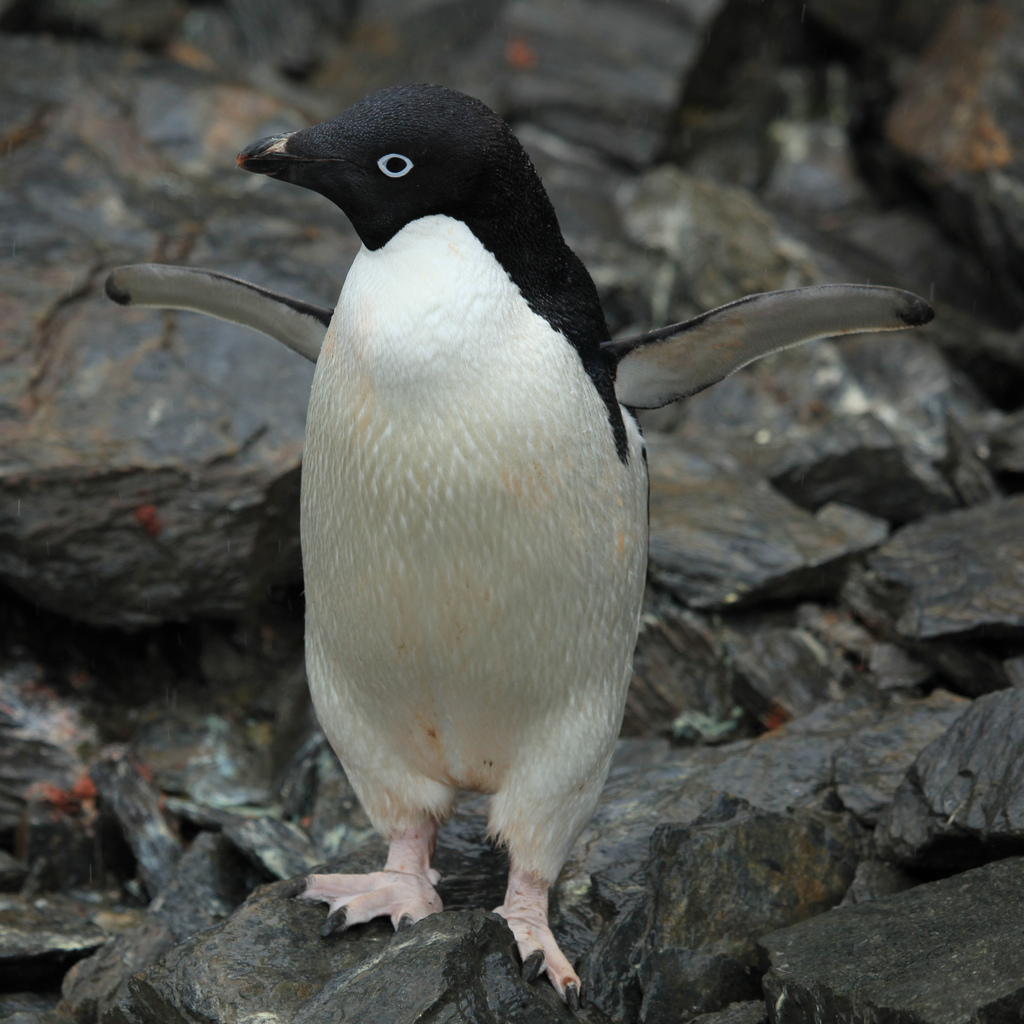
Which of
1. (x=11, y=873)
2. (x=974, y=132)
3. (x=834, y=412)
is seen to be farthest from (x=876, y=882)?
(x=974, y=132)

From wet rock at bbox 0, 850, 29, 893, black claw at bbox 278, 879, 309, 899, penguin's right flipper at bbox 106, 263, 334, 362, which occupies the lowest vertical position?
wet rock at bbox 0, 850, 29, 893

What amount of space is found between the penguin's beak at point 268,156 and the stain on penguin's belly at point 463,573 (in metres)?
0.55

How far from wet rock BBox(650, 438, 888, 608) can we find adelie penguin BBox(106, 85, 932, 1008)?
1.70 m

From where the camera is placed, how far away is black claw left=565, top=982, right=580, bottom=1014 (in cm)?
269

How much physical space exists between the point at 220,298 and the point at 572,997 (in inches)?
74.7

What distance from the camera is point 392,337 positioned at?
2.56 m

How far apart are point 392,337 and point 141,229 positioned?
3454mm

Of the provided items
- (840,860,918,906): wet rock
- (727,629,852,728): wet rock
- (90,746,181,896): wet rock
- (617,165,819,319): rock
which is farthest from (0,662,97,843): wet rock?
(617,165,819,319): rock

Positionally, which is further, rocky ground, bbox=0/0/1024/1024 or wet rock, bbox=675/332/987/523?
wet rock, bbox=675/332/987/523

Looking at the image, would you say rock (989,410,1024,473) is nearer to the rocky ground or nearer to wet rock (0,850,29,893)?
the rocky ground

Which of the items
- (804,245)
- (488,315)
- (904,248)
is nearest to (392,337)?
(488,315)

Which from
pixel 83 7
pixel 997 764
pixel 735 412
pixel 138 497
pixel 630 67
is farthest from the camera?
pixel 630 67

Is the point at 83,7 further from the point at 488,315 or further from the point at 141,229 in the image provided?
the point at 488,315

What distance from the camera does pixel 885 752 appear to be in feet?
11.9
